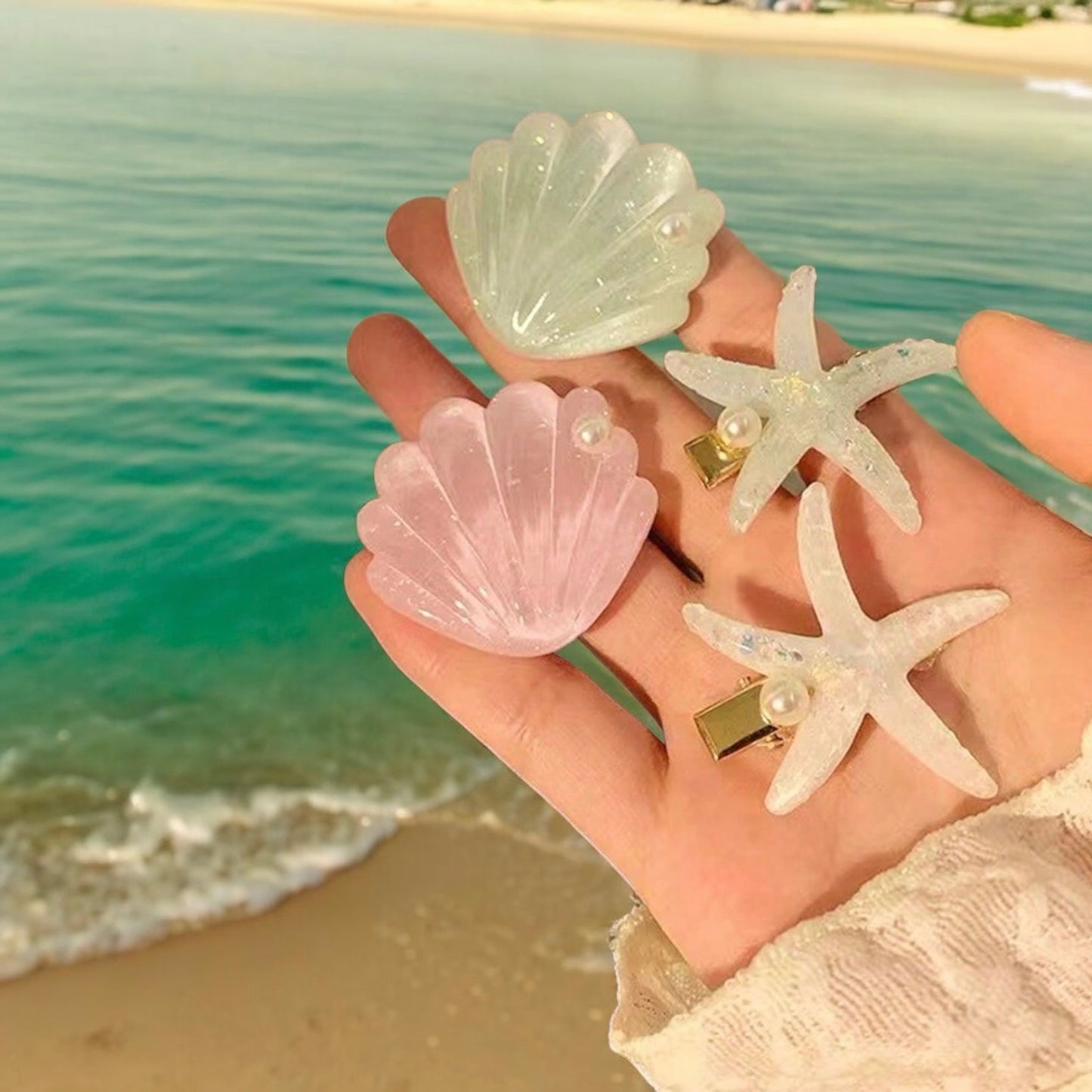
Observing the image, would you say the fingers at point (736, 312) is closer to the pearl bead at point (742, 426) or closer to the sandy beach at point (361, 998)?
the pearl bead at point (742, 426)

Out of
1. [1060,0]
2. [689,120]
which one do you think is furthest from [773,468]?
[1060,0]

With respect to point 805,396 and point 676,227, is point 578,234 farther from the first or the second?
point 805,396

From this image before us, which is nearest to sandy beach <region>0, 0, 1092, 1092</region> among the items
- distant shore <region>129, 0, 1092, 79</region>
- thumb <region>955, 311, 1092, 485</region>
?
thumb <region>955, 311, 1092, 485</region>

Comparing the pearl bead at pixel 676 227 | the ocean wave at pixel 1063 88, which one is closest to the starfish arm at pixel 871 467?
the pearl bead at pixel 676 227

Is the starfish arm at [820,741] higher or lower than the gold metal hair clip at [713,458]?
lower

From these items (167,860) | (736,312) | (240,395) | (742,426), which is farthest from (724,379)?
(240,395)

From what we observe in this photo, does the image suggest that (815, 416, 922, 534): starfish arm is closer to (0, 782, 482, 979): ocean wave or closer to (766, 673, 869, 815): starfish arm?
(766, 673, 869, 815): starfish arm
